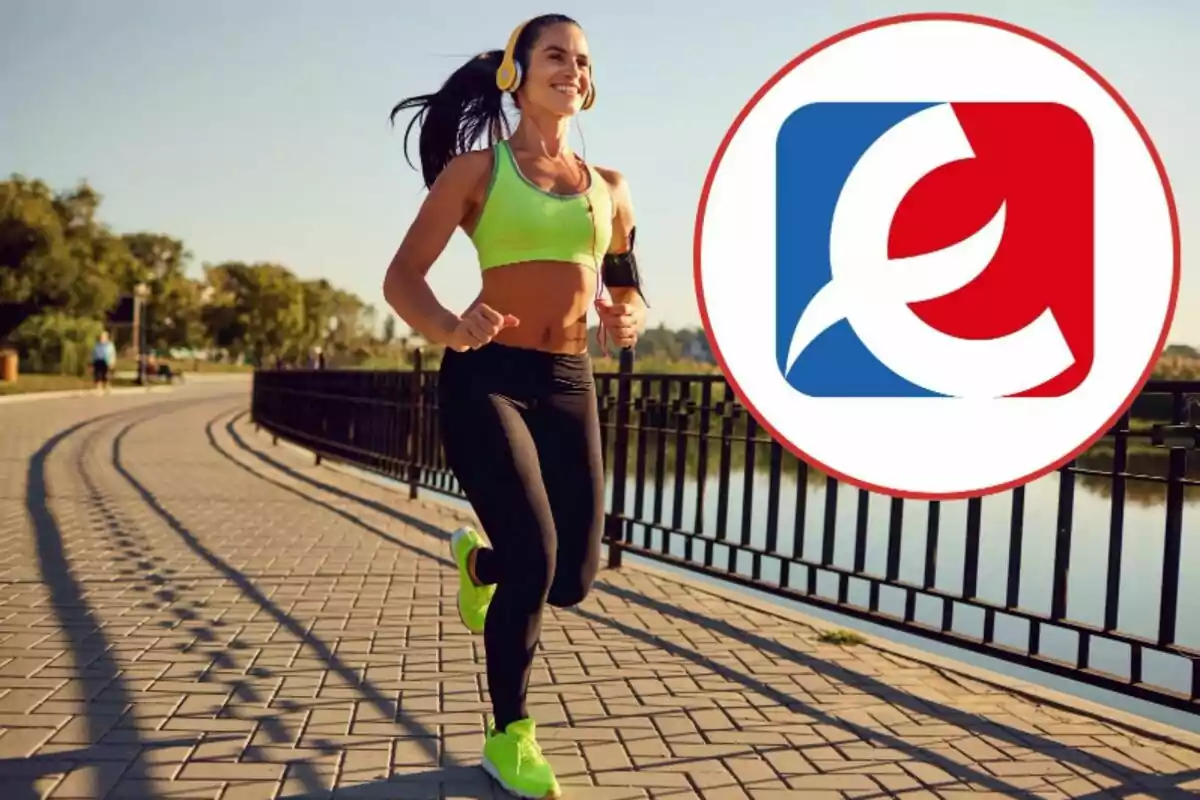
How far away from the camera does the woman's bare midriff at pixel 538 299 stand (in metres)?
3.15

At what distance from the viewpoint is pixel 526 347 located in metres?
3.17

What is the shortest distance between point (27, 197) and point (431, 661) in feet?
164

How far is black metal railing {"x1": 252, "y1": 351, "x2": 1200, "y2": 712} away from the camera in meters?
4.25

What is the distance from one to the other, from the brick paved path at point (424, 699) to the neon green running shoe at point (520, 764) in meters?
0.11

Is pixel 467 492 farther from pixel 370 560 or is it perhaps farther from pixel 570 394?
pixel 370 560

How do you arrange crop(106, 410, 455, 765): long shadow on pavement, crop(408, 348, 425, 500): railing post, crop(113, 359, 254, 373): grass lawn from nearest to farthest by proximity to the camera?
crop(106, 410, 455, 765): long shadow on pavement → crop(408, 348, 425, 500): railing post → crop(113, 359, 254, 373): grass lawn

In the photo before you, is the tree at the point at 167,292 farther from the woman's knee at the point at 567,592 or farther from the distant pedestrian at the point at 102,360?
the woman's knee at the point at 567,592

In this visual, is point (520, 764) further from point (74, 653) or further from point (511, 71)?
point (74, 653)

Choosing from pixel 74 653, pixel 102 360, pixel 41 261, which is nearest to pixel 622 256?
pixel 74 653

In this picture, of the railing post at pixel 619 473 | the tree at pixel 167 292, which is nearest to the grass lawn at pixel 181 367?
the tree at pixel 167 292

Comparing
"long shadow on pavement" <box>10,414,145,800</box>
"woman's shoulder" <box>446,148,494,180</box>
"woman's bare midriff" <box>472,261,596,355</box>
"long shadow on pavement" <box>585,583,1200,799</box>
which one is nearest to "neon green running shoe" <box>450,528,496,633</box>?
"woman's bare midriff" <box>472,261,596,355</box>

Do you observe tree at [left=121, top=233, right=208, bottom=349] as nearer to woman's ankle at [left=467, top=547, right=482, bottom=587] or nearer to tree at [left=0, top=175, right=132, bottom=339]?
tree at [left=0, top=175, right=132, bottom=339]

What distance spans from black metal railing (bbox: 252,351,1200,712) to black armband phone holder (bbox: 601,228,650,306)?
2.07m

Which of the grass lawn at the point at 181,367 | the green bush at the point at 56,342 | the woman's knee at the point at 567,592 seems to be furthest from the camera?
the grass lawn at the point at 181,367
